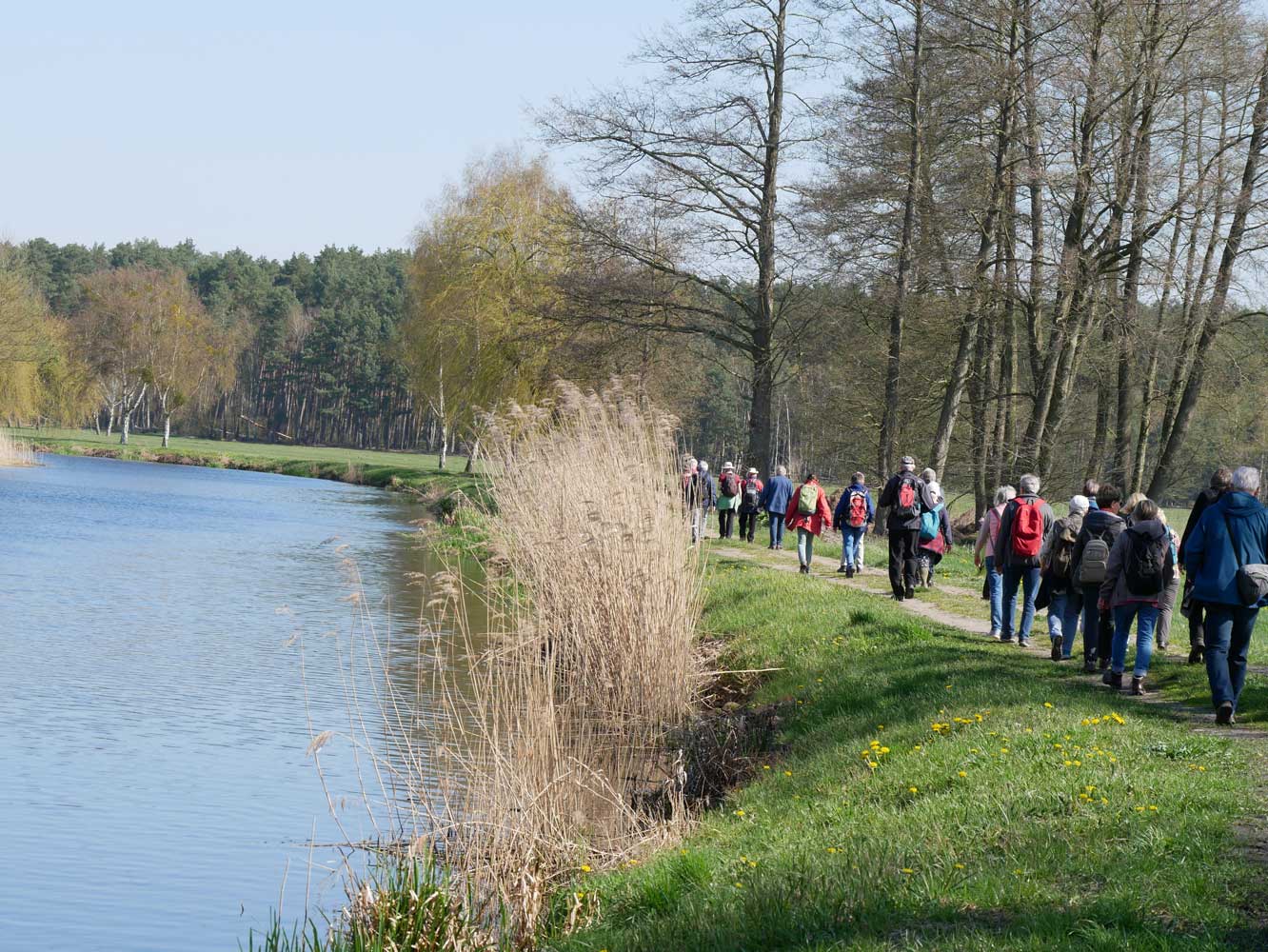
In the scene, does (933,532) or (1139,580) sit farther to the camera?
(933,532)

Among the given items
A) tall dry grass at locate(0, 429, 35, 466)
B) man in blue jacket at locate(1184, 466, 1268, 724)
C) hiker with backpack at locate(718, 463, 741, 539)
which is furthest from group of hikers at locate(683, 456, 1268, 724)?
tall dry grass at locate(0, 429, 35, 466)

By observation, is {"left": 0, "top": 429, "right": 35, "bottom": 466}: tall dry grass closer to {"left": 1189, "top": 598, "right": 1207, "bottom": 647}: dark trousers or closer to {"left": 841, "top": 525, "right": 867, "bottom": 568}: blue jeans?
{"left": 841, "top": 525, "right": 867, "bottom": 568}: blue jeans

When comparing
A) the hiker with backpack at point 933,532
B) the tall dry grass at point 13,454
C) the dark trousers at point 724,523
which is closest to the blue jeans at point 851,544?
the hiker with backpack at point 933,532

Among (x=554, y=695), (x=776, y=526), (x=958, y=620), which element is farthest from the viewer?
(x=776, y=526)

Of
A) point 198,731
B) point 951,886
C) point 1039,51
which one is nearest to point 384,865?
point 951,886

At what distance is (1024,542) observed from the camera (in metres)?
14.5

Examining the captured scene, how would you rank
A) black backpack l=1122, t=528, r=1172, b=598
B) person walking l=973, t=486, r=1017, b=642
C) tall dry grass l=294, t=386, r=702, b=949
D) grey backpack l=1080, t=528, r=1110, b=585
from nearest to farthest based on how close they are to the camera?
tall dry grass l=294, t=386, r=702, b=949 → black backpack l=1122, t=528, r=1172, b=598 → grey backpack l=1080, t=528, r=1110, b=585 → person walking l=973, t=486, r=1017, b=642

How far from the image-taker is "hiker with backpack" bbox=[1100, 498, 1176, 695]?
11.4 metres

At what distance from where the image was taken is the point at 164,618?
66.4ft

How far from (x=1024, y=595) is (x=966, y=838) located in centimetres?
785

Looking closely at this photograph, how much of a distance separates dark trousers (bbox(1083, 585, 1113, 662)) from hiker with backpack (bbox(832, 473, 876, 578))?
7.41 meters

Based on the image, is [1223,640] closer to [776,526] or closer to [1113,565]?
[1113,565]

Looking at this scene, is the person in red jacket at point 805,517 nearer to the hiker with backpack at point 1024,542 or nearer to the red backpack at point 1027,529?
the hiker with backpack at point 1024,542

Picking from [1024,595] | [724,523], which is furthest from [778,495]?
[1024,595]
